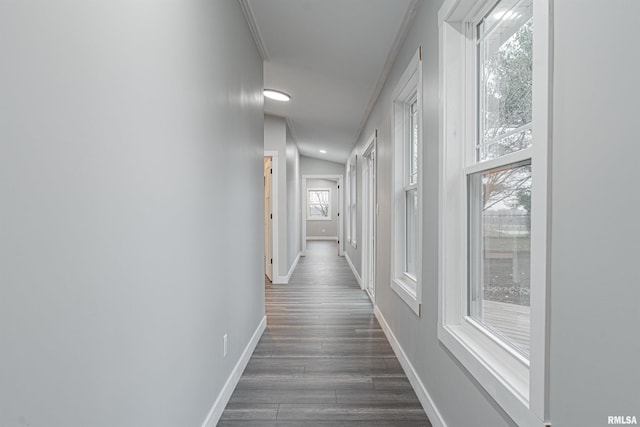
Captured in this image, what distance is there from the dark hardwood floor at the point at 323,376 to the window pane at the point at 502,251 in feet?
2.85

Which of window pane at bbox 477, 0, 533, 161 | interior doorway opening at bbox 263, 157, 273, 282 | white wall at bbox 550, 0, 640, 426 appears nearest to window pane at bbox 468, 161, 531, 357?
window pane at bbox 477, 0, 533, 161

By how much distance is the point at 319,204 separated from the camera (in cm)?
1336

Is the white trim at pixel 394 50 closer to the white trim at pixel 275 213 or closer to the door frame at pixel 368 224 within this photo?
the door frame at pixel 368 224

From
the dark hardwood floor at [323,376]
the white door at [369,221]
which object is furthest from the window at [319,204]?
the dark hardwood floor at [323,376]

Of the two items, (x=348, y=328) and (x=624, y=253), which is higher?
(x=624, y=253)

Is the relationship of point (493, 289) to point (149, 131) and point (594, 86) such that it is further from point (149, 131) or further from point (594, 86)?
point (149, 131)

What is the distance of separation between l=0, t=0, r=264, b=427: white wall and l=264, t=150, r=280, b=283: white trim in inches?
144

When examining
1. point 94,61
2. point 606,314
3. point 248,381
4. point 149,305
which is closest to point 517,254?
point 606,314

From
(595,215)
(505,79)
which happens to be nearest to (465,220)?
(505,79)

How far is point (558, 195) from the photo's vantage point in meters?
0.92

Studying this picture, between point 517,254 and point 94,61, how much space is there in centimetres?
145

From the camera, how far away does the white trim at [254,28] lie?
2443 millimetres

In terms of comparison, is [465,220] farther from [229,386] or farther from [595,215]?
[229,386]

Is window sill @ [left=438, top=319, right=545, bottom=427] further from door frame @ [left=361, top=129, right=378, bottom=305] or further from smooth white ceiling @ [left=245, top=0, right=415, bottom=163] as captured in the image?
door frame @ [left=361, top=129, right=378, bottom=305]
